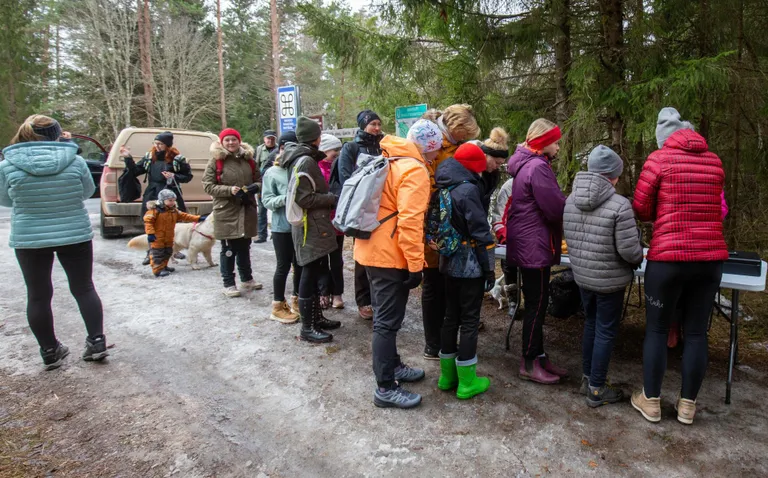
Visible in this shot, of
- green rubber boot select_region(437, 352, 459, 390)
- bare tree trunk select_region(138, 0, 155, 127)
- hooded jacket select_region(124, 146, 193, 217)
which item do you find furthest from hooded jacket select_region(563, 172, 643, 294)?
bare tree trunk select_region(138, 0, 155, 127)

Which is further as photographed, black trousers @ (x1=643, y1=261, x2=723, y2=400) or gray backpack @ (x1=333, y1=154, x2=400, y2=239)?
gray backpack @ (x1=333, y1=154, x2=400, y2=239)

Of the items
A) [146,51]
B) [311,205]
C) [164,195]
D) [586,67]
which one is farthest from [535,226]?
[146,51]

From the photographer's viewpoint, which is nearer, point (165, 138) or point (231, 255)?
point (231, 255)

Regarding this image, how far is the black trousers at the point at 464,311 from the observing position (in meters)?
3.20

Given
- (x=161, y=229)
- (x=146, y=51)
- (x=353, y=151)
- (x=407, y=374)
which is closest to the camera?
(x=407, y=374)

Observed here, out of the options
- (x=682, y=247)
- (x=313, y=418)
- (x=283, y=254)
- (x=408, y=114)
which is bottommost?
(x=313, y=418)

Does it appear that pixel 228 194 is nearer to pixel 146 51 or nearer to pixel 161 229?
pixel 161 229

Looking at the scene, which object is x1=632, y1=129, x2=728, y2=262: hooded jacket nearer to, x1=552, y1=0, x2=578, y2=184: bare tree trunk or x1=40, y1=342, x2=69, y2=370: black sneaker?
x1=552, y1=0, x2=578, y2=184: bare tree trunk

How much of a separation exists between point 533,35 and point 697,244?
3713 millimetres

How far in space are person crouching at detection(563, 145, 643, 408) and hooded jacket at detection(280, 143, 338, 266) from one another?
197 centimetres

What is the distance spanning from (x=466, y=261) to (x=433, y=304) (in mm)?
735

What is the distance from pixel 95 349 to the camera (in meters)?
3.86

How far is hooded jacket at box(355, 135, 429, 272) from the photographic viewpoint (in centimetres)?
294

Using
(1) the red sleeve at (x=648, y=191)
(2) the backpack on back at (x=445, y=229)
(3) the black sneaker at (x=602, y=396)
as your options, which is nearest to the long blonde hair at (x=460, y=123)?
(2) the backpack on back at (x=445, y=229)
